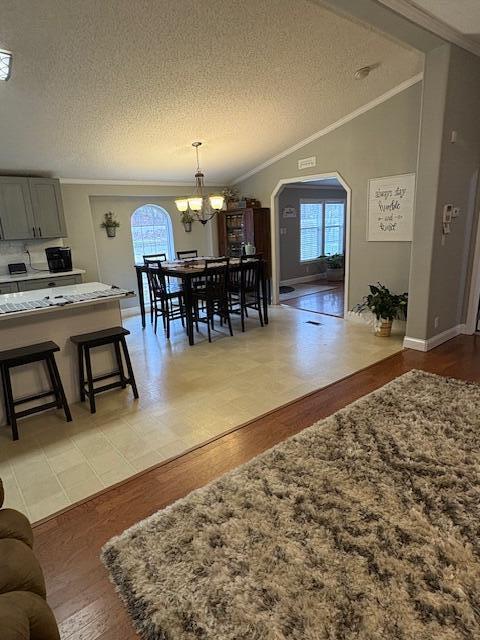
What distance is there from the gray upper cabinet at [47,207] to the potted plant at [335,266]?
19.1ft

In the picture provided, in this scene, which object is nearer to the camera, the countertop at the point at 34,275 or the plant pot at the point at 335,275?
the countertop at the point at 34,275

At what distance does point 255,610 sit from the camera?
1443 mm

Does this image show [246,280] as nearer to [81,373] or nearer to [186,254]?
[186,254]

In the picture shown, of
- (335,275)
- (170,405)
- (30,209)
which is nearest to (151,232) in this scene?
(30,209)

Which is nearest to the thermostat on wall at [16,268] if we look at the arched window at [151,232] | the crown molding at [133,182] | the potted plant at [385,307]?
the crown molding at [133,182]

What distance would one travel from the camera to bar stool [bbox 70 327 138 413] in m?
3.08

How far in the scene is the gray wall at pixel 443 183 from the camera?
3586 mm

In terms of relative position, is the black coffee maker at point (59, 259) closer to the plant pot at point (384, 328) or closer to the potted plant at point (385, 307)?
the potted plant at point (385, 307)

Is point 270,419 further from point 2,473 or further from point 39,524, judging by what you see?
point 2,473

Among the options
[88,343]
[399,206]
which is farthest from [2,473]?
[399,206]

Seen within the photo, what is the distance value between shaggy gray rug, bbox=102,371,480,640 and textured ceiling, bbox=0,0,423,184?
10.4 ft

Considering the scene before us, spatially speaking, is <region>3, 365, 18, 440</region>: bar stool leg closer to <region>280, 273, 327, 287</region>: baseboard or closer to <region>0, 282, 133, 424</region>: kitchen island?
<region>0, 282, 133, 424</region>: kitchen island

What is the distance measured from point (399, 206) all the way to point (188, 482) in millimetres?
4097

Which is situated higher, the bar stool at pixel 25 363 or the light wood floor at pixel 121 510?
the bar stool at pixel 25 363
